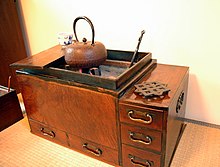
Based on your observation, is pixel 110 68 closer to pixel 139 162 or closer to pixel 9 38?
pixel 139 162

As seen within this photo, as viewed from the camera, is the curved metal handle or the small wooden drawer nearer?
the curved metal handle

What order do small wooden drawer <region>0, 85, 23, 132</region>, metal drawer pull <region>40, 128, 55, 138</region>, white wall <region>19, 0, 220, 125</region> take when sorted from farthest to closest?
small wooden drawer <region>0, 85, 23, 132</region>, metal drawer pull <region>40, 128, 55, 138</region>, white wall <region>19, 0, 220, 125</region>

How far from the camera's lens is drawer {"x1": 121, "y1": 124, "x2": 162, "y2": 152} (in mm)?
1075

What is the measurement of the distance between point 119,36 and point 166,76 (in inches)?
23.9

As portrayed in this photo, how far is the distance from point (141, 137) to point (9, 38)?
1.71 meters

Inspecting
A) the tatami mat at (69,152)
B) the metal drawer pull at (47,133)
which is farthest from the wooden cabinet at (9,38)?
the metal drawer pull at (47,133)

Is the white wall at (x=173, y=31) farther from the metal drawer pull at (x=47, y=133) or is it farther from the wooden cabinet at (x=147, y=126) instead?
the metal drawer pull at (x=47, y=133)

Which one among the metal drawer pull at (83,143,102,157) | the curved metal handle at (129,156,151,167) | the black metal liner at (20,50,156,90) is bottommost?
the metal drawer pull at (83,143,102,157)

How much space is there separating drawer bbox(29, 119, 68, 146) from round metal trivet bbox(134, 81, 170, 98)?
647mm

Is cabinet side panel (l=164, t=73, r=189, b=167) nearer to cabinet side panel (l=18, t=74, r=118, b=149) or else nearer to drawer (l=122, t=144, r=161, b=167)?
drawer (l=122, t=144, r=161, b=167)

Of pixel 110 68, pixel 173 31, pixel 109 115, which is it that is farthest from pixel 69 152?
pixel 173 31

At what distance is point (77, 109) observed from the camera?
1.27 metres

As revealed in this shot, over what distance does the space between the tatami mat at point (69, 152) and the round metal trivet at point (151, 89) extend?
1.67 ft

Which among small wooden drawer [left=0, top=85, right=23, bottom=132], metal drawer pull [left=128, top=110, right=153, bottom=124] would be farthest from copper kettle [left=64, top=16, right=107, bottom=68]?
small wooden drawer [left=0, top=85, right=23, bottom=132]
